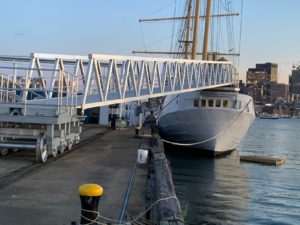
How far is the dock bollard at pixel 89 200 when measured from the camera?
659 cm

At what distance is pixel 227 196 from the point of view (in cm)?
1852

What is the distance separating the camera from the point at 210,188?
2017cm

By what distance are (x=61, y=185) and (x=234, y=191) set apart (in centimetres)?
1087

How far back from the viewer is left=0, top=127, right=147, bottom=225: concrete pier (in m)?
8.14

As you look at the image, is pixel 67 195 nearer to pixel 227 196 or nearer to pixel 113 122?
pixel 227 196

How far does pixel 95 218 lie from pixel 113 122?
1131 inches

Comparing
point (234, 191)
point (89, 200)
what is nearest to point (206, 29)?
point (234, 191)

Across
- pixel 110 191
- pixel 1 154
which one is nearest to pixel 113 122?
pixel 1 154

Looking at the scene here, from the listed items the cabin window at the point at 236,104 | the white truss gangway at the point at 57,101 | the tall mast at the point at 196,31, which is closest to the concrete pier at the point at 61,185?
the white truss gangway at the point at 57,101

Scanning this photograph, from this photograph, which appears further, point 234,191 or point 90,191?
point 234,191

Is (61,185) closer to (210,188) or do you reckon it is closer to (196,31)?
(210,188)

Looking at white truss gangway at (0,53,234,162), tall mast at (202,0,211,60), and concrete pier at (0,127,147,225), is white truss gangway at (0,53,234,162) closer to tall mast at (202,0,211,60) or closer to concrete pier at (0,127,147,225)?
concrete pier at (0,127,147,225)

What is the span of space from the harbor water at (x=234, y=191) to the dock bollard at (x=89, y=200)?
747 centimetres

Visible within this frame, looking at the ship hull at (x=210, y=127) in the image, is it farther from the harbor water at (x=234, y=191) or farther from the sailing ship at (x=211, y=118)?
the harbor water at (x=234, y=191)
